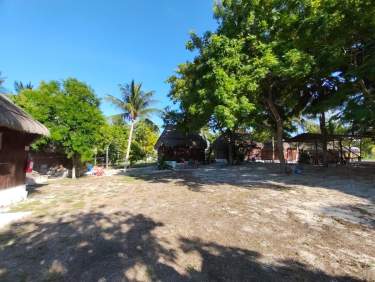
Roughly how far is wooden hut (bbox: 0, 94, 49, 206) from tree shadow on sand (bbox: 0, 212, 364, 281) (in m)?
3.36

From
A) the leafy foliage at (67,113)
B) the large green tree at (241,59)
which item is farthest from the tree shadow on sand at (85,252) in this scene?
the leafy foliage at (67,113)

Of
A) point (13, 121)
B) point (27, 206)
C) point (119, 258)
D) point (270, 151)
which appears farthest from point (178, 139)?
point (119, 258)

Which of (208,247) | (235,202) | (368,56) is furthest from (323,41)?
(208,247)

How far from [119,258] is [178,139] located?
27.3 m

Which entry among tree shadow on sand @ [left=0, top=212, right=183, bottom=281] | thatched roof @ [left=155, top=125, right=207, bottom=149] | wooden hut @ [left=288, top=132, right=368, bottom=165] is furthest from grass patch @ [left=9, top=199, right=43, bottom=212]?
thatched roof @ [left=155, top=125, right=207, bottom=149]

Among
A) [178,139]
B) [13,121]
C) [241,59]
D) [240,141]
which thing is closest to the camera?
[13,121]

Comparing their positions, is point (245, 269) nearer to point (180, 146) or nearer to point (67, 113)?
point (67, 113)

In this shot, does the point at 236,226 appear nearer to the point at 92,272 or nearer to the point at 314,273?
the point at 314,273

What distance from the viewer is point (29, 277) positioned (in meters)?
3.80

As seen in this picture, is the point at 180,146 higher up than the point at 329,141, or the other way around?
the point at 329,141

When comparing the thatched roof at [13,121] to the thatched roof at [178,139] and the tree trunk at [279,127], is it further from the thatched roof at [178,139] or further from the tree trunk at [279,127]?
the thatched roof at [178,139]

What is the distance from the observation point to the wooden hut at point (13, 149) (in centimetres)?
811

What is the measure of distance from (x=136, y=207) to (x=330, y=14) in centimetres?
1252

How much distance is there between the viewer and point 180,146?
105ft
